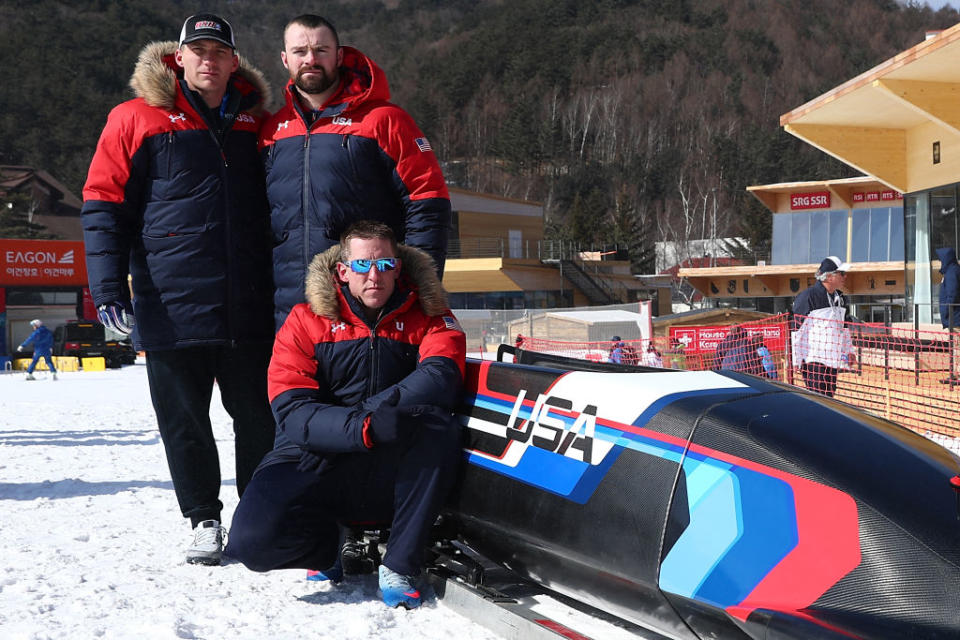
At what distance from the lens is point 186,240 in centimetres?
309

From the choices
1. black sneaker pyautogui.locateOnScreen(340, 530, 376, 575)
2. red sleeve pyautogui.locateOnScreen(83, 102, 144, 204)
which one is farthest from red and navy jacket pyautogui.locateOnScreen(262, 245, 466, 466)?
red sleeve pyautogui.locateOnScreen(83, 102, 144, 204)

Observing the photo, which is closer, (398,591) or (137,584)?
(398,591)

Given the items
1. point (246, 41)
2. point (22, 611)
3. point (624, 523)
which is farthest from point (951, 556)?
point (246, 41)

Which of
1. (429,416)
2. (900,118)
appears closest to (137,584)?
(429,416)

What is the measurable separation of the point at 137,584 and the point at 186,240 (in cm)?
117

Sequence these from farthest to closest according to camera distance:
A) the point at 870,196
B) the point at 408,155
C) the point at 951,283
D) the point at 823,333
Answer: the point at 870,196
the point at 951,283
the point at 823,333
the point at 408,155

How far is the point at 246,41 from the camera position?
11069 centimetres

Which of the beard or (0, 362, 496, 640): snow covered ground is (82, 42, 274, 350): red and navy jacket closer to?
the beard

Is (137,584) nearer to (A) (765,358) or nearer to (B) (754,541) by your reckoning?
(B) (754,541)

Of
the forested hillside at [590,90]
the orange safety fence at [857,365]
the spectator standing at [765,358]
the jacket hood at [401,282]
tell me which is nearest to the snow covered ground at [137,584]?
the jacket hood at [401,282]

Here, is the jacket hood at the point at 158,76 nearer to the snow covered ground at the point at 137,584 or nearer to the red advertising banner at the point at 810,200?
the snow covered ground at the point at 137,584

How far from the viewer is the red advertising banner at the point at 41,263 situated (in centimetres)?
3109

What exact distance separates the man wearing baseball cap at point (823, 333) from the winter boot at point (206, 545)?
535cm

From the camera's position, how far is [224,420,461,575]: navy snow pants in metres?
2.63
